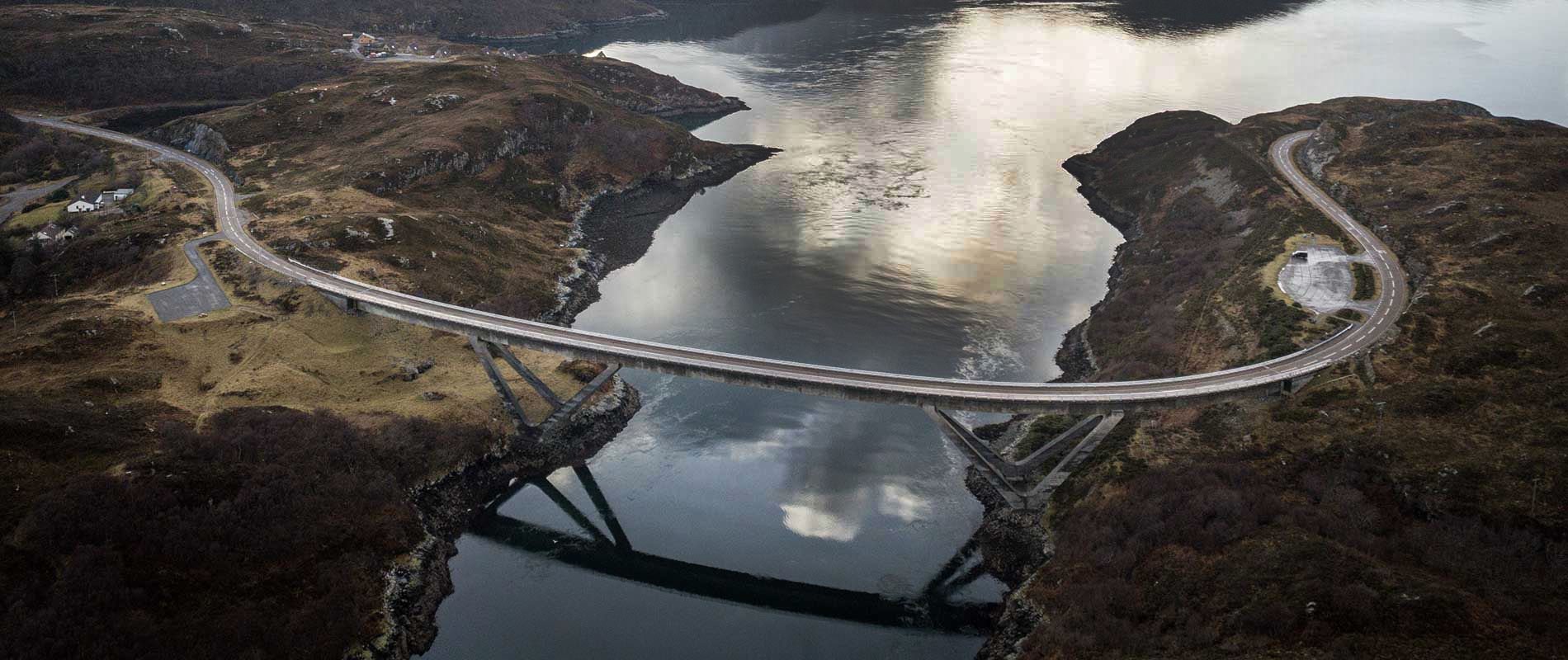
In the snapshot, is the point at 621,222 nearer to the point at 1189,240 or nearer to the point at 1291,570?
the point at 1189,240

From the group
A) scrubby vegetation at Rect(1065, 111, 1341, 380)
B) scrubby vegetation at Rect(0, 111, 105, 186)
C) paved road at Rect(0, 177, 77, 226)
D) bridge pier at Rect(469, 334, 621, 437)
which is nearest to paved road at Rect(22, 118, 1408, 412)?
bridge pier at Rect(469, 334, 621, 437)

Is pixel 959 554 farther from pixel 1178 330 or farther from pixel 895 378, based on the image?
pixel 1178 330

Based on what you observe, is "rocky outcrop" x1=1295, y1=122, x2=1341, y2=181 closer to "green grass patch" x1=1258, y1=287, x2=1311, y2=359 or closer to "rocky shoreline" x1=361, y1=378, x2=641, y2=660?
"green grass patch" x1=1258, y1=287, x2=1311, y2=359

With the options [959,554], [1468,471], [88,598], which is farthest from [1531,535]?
[88,598]

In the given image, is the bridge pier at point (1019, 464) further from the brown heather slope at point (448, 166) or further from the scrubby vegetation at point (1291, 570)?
the brown heather slope at point (448, 166)

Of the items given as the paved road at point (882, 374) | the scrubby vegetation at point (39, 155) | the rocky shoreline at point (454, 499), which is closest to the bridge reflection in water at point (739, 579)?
the rocky shoreline at point (454, 499)
